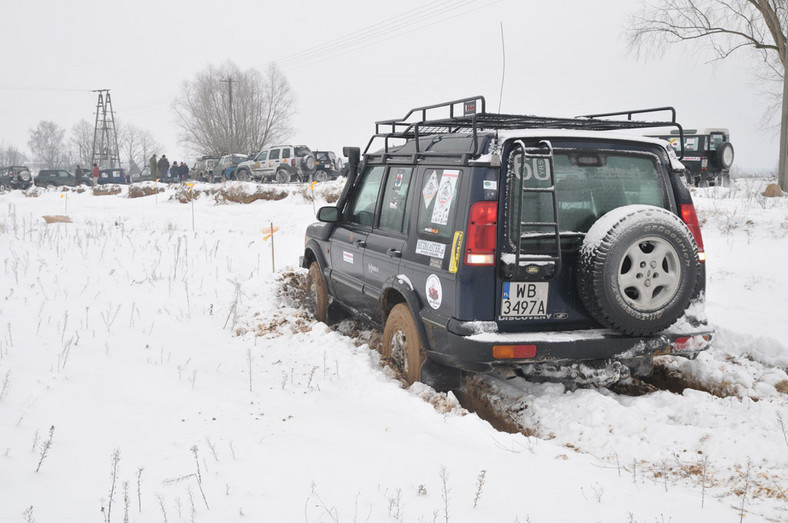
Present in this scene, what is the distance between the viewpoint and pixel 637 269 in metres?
3.99

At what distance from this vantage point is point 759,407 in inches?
160

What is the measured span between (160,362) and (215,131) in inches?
2640

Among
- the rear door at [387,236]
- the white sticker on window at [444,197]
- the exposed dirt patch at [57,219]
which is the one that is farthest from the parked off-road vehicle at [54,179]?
the white sticker on window at [444,197]

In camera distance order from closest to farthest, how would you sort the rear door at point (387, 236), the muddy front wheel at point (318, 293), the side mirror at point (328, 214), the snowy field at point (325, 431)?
the snowy field at point (325, 431) < the rear door at point (387, 236) < the side mirror at point (328, 214) < the muddy front wheel at point (318, 293)

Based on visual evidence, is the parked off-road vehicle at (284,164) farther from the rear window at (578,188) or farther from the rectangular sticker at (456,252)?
the rectangular sticker at (456,252)

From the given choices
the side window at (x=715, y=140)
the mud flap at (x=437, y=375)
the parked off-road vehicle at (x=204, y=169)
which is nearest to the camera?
the mud flap at (x=437, y=375)

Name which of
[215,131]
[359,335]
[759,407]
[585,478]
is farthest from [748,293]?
[215,131]

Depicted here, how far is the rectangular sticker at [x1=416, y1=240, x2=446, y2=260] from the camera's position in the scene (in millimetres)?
4277

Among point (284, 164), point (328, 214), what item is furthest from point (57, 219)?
point (284, 164)

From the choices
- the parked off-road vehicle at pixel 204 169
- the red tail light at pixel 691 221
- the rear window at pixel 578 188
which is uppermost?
the parked off-road vehicle at pixel 204 169

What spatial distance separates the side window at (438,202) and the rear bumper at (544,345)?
2.13 feet

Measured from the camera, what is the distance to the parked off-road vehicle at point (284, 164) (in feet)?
104

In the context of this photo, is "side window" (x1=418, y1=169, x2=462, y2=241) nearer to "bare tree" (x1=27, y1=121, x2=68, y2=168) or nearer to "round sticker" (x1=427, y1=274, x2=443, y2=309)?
"round sticker" (x1=427, y1=274, x2=443, y2=309)

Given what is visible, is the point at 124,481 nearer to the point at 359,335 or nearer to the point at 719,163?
the point at 359,335
